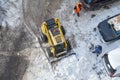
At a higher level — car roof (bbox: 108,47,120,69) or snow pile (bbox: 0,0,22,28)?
snow pile (bbox: 0,0,22,28)

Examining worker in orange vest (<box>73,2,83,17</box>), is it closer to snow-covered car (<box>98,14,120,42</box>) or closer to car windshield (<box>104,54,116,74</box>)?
snow-covered car (<box>98,14,120,42</box>)

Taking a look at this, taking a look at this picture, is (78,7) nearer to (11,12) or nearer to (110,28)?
(110,28)

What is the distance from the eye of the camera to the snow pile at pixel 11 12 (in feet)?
69.7

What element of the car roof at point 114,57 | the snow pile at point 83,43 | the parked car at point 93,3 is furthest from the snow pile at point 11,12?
the car roof at point 114,57

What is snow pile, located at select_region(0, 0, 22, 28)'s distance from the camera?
21250mm

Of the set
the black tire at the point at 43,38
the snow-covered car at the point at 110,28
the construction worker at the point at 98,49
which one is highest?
the black tire at the point at 43,38

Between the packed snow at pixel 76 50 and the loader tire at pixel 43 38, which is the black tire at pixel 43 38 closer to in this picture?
the loader tire at pixel 43 38

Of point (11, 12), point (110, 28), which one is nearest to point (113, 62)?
point (110, 28)

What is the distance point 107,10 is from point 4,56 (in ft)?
24.1

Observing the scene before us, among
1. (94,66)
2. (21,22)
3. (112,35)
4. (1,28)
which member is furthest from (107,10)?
(1,28)

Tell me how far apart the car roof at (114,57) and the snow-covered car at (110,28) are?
1127mm

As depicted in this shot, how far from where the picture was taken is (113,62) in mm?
18125

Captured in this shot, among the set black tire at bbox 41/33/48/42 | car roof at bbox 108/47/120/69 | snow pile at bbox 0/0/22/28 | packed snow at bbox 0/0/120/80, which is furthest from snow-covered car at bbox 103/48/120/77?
snow pile at bbox 0/0/22/28

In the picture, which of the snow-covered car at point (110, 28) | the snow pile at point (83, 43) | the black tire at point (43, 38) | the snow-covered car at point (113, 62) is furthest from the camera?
the black tire at point (43, 38)
